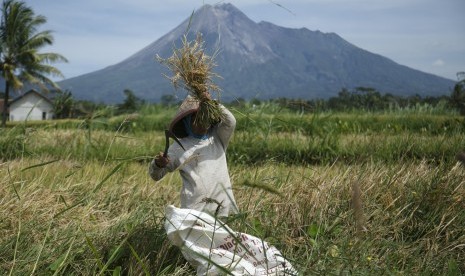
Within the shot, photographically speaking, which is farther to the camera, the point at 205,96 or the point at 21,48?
the point at 21,48

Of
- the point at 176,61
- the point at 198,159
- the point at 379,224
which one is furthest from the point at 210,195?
the point at 379,224

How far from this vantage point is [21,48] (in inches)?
1507

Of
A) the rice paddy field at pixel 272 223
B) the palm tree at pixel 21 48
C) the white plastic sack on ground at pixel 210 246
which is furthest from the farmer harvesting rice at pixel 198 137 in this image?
the palm tree at pixel 21 48

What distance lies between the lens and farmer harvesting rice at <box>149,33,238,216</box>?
8.84ft

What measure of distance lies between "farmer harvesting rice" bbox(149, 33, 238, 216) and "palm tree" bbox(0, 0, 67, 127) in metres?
35.5

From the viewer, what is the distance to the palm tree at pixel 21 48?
36281mm

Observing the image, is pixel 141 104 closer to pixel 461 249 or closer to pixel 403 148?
pixel 403 148

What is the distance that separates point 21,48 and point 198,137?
38949 millimetres

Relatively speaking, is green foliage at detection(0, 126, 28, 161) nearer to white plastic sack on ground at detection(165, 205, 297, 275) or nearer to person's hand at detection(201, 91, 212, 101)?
person's hand at detection(201, 91, 212, 101)

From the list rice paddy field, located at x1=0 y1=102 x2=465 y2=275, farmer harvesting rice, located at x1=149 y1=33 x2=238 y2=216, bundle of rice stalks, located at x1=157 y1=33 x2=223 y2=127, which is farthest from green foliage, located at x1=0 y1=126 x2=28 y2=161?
bundle of rice stalks, located at x1=157 y1=33 x2=223 y2=127

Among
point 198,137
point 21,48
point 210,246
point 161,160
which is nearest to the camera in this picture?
point 210,246

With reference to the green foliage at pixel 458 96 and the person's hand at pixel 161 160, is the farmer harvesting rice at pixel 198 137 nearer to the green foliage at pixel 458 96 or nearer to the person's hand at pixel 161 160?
the person's hand at pixel 161 160

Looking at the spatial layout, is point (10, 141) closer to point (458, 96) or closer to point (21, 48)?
point (458, 96)

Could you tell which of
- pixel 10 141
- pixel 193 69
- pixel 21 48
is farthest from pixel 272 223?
pixel 21 48
